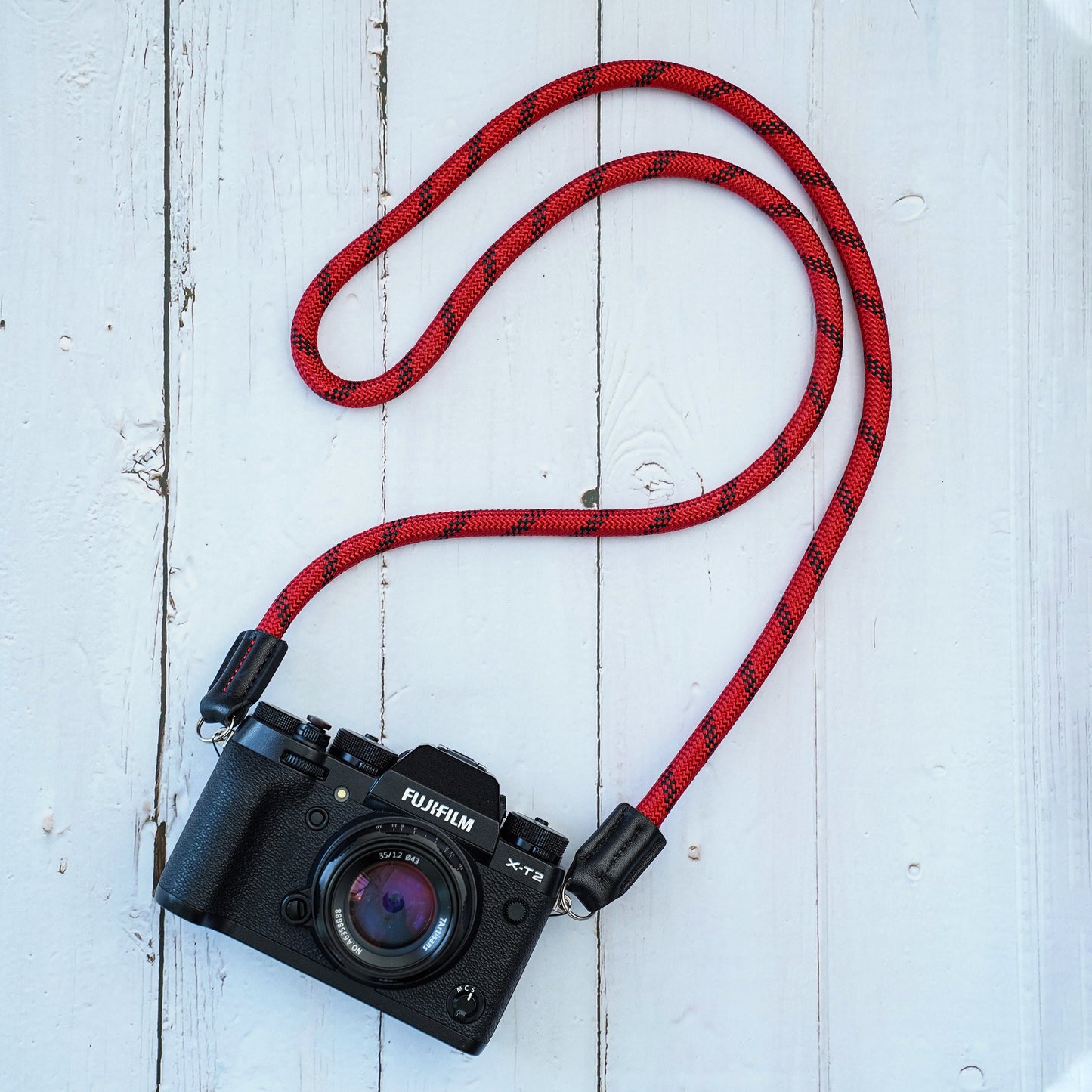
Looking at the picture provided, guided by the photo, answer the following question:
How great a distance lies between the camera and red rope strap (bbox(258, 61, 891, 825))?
0.68m

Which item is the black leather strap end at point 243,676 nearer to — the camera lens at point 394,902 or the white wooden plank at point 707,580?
the camera lens at point 394,902

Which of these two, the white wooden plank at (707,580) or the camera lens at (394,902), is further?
the white wooden plank at (707,580)

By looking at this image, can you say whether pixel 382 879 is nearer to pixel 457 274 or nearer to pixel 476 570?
pixel 476 570

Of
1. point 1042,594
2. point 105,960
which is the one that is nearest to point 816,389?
point 1042,594

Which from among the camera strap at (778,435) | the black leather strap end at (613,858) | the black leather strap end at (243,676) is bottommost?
the black leather strap end at (613,858)

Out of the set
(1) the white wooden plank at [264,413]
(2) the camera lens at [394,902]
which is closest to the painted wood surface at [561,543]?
(1) the white wooden plank at [264,413]

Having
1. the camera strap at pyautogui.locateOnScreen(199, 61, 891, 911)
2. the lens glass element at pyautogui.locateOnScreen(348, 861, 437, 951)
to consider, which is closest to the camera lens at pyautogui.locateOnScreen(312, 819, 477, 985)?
the lens glass element at pyautogui.locateOnScreen(348, 861, 437, 951)

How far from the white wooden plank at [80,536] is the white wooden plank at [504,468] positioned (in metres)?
0.18

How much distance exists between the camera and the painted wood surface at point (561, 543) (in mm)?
688

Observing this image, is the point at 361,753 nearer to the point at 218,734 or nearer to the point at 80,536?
the point at 218,734

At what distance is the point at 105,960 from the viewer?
678 mm

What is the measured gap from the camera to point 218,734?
662mm

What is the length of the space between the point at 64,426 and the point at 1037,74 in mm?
803

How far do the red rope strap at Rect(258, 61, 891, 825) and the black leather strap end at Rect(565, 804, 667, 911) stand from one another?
2 centimetres
